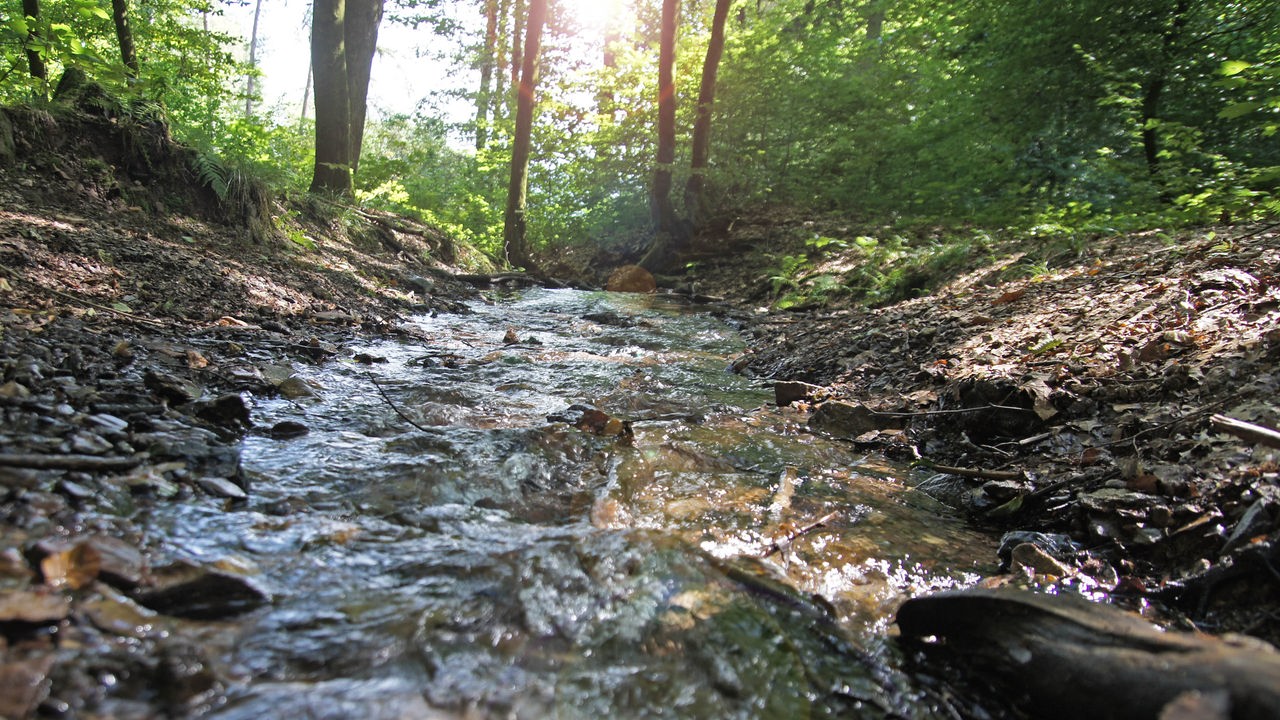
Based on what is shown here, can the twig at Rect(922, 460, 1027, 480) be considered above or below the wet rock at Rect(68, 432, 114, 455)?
above

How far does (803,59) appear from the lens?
1426cm

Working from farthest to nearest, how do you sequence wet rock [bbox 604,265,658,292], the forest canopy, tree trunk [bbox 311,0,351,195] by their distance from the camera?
wet rock [bbox 604,265,658,292] → tree trunk [bbox 311,0,351,195] → the forest canopy

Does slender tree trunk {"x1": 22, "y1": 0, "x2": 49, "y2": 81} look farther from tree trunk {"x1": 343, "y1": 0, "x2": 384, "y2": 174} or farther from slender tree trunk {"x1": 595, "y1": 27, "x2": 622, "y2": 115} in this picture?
slender tree trunk {"x1": 595, "y1": 27, "x2": 622, "y2": 115}

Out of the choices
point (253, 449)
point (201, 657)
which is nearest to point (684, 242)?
point (253, 449)

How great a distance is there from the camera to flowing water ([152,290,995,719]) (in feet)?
4.76

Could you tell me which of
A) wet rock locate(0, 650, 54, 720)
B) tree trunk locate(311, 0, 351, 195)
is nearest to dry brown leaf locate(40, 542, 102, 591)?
wet rock locate(0, 650, 54, 720)

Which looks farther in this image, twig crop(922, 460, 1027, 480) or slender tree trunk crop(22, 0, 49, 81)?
slender tree trunk crop(22, 0, 49, 81)

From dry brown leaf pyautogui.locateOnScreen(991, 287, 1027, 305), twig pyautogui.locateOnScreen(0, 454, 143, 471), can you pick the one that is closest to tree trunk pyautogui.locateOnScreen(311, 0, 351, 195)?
twig pyautogui.locateOnScreen(0, 454, 143, 471)

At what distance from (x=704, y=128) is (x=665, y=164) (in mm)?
1192

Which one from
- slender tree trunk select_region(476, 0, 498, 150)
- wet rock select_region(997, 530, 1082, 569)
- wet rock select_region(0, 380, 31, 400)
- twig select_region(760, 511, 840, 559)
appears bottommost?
twig select_region(760, 511, 840, 559)

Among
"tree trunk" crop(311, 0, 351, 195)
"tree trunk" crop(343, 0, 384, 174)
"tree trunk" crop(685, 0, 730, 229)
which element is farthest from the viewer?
"tree trunk" crop(685, 0, 730, 229)

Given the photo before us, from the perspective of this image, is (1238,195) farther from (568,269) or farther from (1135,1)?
(568,269)

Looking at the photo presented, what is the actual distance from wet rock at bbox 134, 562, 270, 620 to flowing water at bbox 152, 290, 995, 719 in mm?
53

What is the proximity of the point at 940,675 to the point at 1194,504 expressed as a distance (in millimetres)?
1247
